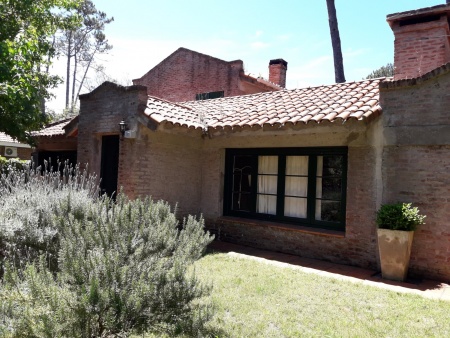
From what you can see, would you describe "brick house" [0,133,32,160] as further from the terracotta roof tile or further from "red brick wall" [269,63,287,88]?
"red brick wall" [269,63,287,88]

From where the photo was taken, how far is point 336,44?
15.1m

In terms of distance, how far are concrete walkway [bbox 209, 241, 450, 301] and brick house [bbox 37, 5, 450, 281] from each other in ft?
0.89

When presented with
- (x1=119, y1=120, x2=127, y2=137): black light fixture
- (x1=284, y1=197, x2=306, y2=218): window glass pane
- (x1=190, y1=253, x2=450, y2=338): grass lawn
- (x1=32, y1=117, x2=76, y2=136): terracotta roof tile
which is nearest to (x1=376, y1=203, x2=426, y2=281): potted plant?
(x1=190, y1=253, x2=450, y2=338): grass lawn

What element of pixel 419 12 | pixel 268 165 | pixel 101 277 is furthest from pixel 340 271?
pixel 419 12

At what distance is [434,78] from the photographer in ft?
19.8

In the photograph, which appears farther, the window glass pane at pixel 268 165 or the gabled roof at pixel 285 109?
the window glass pane at pixel 268 165

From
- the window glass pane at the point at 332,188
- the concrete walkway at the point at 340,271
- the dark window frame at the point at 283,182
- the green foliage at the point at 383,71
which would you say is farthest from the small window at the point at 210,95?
the green foliage at the point at 383,71

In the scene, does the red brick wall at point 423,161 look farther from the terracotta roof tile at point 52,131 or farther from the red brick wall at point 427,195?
the terracotta roof tile at point 52,131

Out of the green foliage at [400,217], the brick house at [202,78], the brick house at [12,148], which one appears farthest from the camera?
the brick house at [12,148]

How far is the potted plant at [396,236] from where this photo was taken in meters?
5.83

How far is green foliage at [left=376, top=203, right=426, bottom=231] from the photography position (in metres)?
5.83

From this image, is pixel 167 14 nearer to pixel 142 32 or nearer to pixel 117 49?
pixel 142 32

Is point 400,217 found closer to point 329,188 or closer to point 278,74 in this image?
point 329,188

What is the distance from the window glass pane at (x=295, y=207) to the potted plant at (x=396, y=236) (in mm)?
2016
